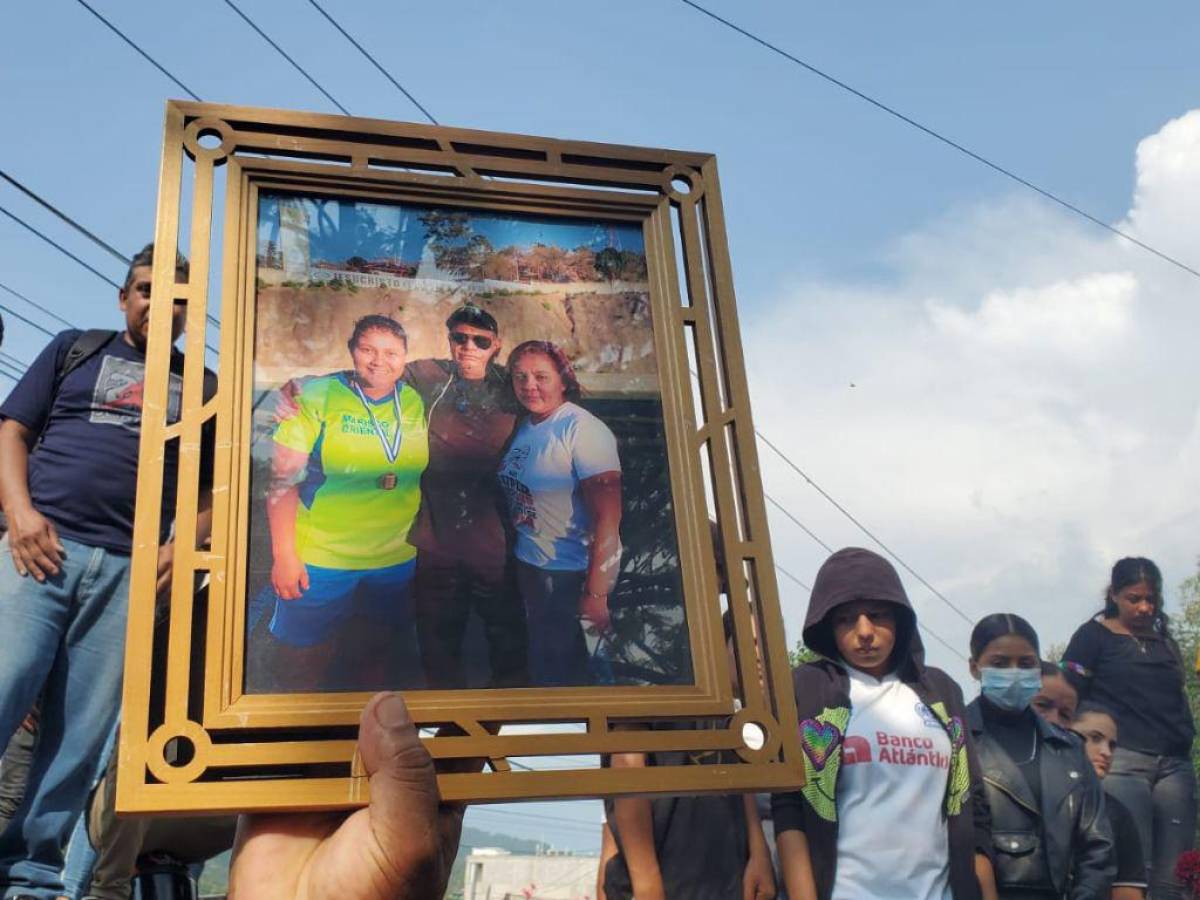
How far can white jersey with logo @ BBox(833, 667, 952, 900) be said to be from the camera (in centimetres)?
293

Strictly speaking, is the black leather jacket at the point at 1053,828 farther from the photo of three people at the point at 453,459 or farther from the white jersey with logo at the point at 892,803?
the photo of three people at the point at 453,459

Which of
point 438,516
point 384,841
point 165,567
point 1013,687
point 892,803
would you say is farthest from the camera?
point 1013,687

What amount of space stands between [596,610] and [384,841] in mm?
610

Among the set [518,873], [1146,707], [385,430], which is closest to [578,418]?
[385,430]

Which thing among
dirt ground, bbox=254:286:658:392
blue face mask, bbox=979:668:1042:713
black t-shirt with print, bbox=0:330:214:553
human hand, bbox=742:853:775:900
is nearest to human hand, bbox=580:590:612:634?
dirt ground, bbox=254:286:658:392

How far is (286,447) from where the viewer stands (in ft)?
6.49

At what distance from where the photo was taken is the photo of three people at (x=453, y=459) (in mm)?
1901

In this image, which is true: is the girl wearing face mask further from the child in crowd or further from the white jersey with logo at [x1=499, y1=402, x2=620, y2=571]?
the white jersey with logo at [x1=499, y1=402, x2=620, y2=571]

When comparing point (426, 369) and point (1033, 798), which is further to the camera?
point (1033, 798)

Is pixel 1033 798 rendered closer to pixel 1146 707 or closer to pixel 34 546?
pixel 1146 707

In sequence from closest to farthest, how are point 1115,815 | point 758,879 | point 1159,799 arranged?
1. point 758,879
2. point 1115,815
3. point 1159,799

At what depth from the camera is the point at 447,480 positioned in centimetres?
204

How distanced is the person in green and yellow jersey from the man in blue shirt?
1.56ft

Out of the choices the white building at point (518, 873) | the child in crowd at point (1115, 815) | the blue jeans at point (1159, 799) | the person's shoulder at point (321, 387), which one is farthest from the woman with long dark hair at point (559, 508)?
the white building at point (518, 873)
